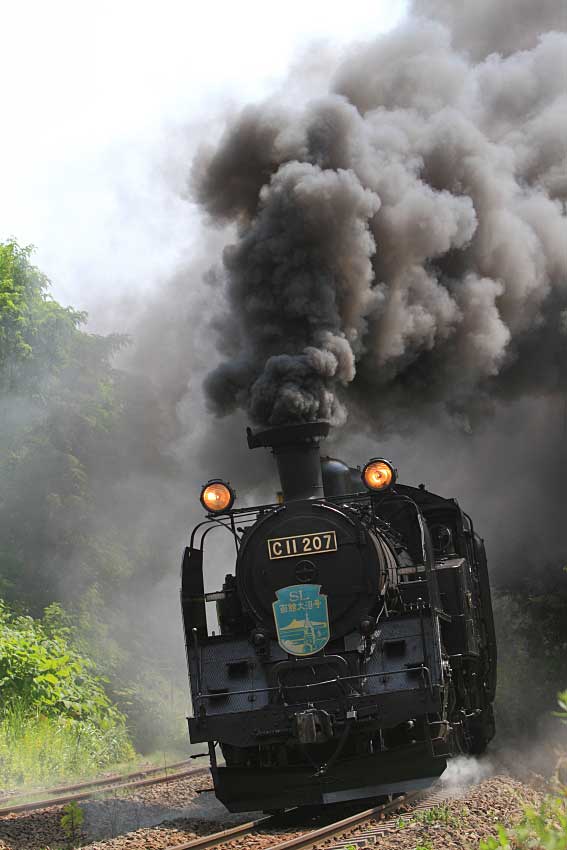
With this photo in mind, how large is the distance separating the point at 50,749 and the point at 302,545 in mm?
5583

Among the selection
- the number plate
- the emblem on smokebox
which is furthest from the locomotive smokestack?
the emblem on smokebox

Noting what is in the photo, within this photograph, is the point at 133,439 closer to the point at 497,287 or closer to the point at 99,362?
the point at 99,362

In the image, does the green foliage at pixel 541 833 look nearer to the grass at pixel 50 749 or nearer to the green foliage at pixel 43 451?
the grass at pixel 50 749

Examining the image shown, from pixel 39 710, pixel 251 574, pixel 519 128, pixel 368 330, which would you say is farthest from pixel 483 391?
pixel 39 710

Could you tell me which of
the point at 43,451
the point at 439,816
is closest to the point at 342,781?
the point at 439,816

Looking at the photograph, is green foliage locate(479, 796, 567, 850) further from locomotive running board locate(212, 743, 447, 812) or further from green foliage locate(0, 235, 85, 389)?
green foliage locate(0, 235, 85, 389)

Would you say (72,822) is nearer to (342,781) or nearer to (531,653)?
(342,781)

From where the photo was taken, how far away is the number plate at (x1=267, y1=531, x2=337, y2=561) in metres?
8.14

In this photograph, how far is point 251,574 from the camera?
8.34 meters

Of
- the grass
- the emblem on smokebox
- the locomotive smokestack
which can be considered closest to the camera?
the emblem on smokebox

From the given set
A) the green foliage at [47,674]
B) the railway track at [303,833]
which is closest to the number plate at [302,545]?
the railway track at [303,833]

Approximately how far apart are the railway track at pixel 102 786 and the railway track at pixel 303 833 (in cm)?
216

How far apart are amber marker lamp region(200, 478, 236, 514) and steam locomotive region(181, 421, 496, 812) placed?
1 centimetres

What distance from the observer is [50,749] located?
12.0 meters
